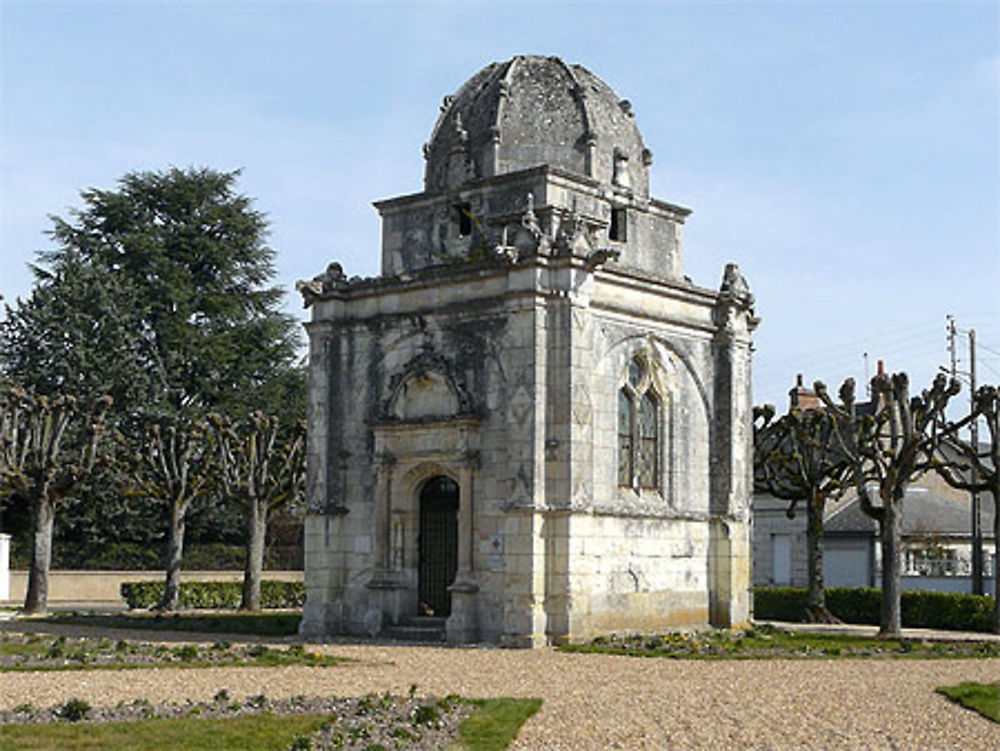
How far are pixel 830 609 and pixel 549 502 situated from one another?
11.9 m

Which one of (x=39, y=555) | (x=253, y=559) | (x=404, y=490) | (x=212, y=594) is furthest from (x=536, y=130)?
(x=212, y=594)

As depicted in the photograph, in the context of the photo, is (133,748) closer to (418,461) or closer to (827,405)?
(418,461)

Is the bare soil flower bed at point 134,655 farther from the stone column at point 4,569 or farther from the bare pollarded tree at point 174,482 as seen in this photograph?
the stone column at point 4,569

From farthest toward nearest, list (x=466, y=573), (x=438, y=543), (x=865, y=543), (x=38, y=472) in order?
1. (x=865, y=543)
2. (x=38, y=472)
3. (x=438, y=543)
4. (x=466, y=573)

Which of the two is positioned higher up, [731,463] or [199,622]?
[731,463]

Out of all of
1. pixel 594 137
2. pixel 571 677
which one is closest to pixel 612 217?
pixel 594 137

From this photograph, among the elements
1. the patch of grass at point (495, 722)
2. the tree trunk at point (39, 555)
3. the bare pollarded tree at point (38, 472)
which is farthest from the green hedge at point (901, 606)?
the patch of grass at point (495, 722)

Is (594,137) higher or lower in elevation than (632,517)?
higher

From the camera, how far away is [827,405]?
76.1 feet

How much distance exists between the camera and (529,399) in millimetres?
19422

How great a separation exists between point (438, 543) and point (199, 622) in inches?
213

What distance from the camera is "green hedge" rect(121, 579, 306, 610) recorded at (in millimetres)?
32062

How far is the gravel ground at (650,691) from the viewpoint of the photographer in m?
10.8

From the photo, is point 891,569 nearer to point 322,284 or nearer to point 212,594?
point 322,284
